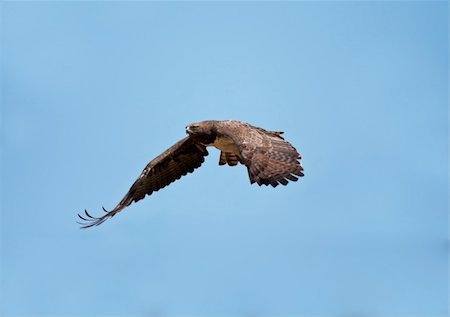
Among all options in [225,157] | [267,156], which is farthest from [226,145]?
[267,156]

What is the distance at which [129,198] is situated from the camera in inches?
787

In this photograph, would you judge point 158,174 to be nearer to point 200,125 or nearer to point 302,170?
point 200,125

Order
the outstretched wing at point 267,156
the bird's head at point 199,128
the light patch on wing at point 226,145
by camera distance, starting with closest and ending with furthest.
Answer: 1. the outstretched wing at point 267,156
2. the light patch on wing at point 226,145
3. the bird's head at point 199,128

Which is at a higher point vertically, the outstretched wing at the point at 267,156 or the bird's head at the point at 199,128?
the bird's head at the point at 199,128

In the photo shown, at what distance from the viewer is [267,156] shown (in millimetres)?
16750

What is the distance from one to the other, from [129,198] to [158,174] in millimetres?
783

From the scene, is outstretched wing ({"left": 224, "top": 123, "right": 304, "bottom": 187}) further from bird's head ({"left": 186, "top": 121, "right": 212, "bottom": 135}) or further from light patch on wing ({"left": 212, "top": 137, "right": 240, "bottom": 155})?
bird's head ({"left": 186, "top": 121, "right": 212, "bottom": 135})

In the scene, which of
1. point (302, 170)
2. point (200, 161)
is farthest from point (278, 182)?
point (200, 161)

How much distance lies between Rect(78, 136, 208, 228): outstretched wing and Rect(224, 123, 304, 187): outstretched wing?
201 cm

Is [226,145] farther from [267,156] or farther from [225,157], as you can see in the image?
[267,156]

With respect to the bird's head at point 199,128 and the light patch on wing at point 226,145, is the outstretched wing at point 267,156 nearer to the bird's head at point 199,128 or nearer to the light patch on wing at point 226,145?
the light patch on wing at point 226,145

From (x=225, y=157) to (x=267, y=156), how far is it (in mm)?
2559

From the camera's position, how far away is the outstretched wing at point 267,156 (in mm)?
16156

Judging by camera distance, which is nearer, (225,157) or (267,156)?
(267,156)
